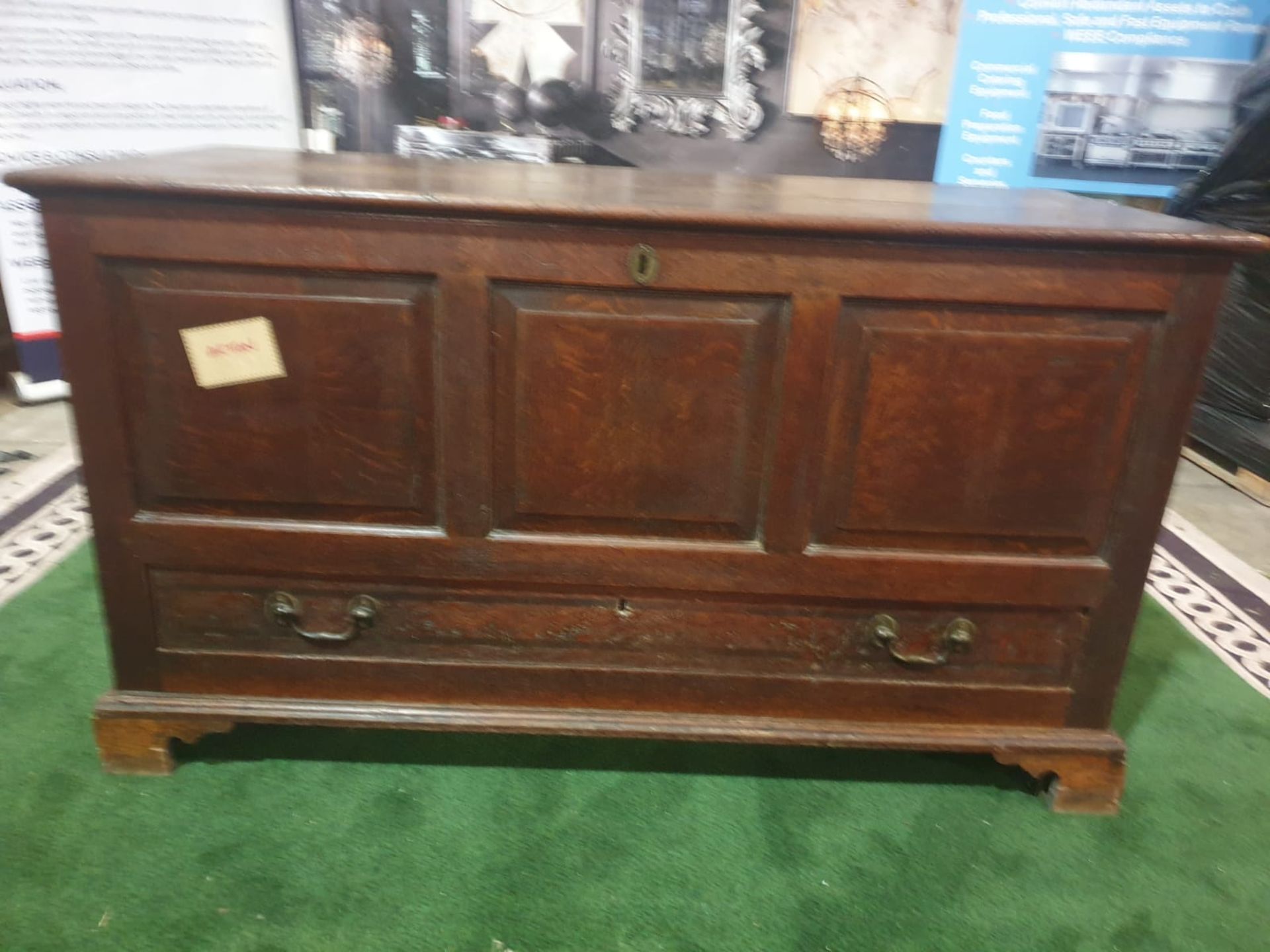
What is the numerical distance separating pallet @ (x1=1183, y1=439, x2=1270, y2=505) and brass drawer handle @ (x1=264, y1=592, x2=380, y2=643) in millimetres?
2226

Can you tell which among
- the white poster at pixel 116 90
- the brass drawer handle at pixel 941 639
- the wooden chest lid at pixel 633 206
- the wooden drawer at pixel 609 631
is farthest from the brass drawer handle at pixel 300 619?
the white poster at pixel 116 90

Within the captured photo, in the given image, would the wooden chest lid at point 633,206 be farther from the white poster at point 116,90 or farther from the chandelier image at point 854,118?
the white poster at point 116,90

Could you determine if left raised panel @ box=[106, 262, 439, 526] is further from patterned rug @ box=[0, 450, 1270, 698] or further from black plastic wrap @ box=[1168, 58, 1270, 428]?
black plastic wrap @ box=[1168, 58, 1270, 428]

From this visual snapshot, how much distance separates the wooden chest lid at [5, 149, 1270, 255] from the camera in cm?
98

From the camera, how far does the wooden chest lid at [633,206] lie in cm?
98

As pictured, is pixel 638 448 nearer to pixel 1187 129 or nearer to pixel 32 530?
pixel 32 530

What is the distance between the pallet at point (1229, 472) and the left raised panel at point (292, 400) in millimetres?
2204

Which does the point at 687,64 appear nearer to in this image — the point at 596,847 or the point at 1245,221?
the point at 1245,221

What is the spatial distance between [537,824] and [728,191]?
91cm

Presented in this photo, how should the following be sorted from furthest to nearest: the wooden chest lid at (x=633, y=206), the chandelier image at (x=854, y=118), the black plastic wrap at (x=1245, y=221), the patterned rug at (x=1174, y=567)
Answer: the chandelier image at (x=854, y=118), the black plastic wrap at (x=1245, y=221), the patterned rug at (x=1174, y=567), the wooden chest lid at (x=633, y=206)

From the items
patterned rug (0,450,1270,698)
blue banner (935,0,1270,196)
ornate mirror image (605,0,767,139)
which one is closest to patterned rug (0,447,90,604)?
patterned rug (0,450,1270,698)

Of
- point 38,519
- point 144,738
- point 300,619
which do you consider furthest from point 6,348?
point 300,619

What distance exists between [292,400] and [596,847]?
70 centimetres

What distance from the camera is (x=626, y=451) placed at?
1106 millimetres
